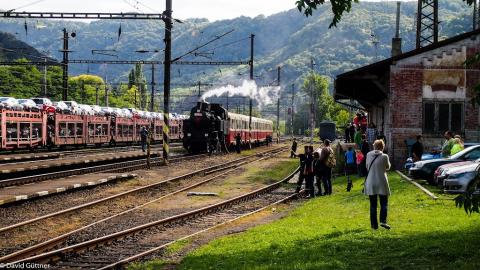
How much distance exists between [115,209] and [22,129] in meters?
23.4

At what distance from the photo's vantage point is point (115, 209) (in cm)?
1775

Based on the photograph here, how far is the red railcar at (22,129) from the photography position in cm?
3628

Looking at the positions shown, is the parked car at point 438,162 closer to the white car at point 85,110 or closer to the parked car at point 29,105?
the parked car at point 29,105

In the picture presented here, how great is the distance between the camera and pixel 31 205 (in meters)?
17.4

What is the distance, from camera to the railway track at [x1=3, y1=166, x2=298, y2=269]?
Answer: 10797mm

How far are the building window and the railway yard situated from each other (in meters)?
6.60

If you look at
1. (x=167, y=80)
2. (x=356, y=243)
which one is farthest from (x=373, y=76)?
(x=356, y=243)

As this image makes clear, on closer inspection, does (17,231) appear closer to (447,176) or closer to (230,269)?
(230,269)

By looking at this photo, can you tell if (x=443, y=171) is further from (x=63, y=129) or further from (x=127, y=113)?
(x=127, y=113)

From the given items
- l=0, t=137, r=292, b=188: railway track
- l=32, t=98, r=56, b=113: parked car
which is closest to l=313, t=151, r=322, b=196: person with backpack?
l=0, t=137, r=292, b=188: railway track

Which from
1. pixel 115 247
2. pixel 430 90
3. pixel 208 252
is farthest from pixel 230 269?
pixel 430 90

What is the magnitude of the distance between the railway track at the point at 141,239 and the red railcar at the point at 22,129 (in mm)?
20458

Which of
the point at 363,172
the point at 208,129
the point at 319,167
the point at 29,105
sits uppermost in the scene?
the point at 29,105

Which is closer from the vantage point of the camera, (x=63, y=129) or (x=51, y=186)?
(x=51, y=186)
